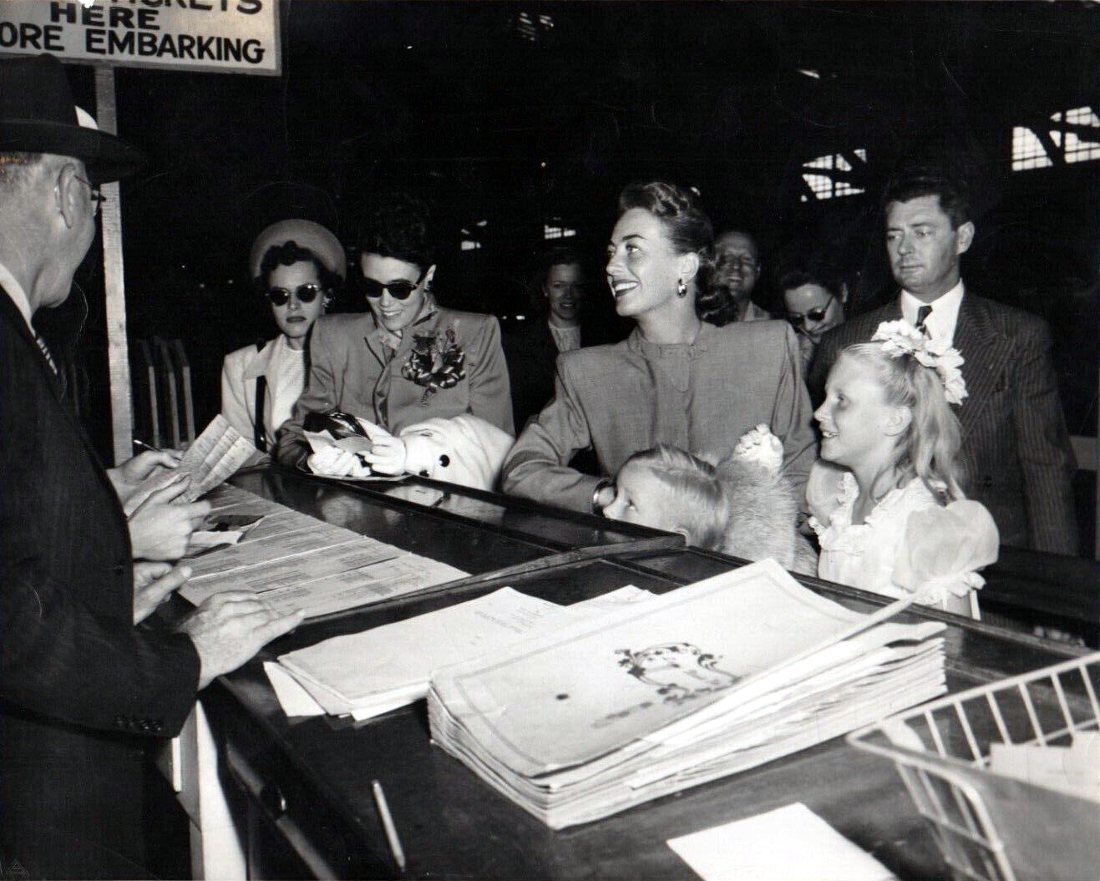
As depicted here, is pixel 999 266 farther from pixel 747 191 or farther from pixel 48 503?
pixel 48 503

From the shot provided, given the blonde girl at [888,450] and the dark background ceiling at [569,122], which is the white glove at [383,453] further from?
the dark background ceiling at [569,122]

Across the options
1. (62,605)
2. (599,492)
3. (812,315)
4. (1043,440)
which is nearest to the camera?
(62,605)

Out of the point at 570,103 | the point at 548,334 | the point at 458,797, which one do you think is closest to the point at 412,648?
the point at 458,797

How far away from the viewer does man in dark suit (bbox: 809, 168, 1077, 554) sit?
9.20 feet

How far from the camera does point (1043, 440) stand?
279 centimetres

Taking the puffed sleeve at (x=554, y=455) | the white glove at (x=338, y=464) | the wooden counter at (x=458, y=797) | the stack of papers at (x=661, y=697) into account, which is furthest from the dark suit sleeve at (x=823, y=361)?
the stack of papers at (x=661, y=697)

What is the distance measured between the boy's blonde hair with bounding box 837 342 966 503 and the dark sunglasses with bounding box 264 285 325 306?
2264 millimetres

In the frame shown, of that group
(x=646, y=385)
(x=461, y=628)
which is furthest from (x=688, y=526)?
(x=461, y=628)

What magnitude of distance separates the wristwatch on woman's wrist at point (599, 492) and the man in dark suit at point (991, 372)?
4.02 feet

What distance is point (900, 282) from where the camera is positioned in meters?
2.98

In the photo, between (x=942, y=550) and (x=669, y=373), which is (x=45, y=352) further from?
(x=942, y=550)

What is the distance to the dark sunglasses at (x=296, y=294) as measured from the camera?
3631 millimetres

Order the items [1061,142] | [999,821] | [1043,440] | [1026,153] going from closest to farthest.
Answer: [999,821] → [1043,440] → [1061,142] → [1026,153]

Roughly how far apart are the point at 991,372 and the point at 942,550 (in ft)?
3.43
